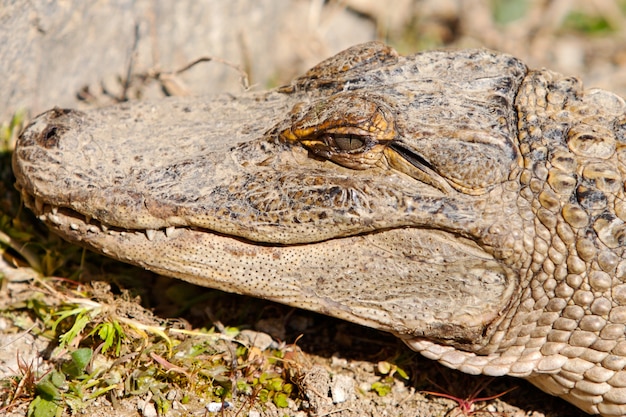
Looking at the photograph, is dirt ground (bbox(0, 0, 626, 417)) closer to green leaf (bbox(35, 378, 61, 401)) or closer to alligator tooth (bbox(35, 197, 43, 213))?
green leaf (bbox(35, 378, 61, 401))

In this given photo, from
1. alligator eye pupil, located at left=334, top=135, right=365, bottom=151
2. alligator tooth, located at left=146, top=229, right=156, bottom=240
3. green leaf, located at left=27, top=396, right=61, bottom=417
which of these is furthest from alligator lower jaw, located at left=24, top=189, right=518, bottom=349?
green leaf, located at left=27, top=396, right=61, bottom=417

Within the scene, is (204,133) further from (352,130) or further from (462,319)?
(462,319)

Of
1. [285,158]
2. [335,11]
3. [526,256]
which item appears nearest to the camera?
[526,256]

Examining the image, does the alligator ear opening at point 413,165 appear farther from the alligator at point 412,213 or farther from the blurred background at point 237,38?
the blurred background at point 237,38

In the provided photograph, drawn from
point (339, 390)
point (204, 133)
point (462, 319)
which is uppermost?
point (204, 133)

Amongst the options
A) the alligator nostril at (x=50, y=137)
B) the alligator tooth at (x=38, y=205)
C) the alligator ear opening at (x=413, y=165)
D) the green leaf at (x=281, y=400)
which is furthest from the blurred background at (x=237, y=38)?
the green leaf at (x=281, y=400)

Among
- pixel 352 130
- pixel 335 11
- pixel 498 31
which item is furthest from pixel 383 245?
pixel 498 31
